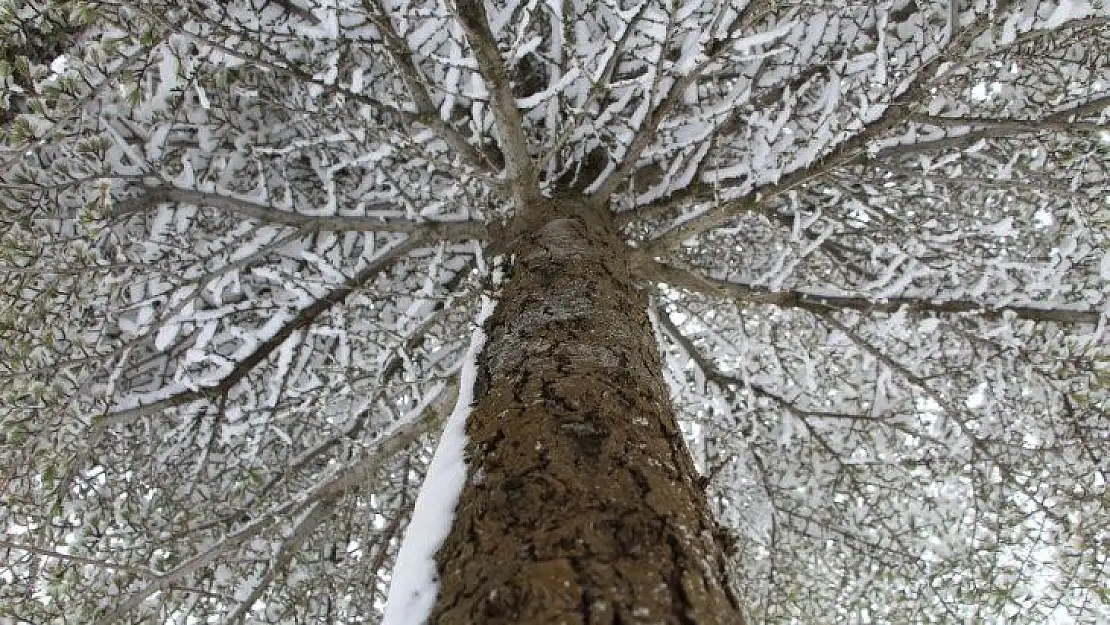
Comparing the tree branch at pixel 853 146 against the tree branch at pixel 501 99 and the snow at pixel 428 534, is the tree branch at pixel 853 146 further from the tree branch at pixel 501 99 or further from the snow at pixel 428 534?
the snow at pixel 428 534

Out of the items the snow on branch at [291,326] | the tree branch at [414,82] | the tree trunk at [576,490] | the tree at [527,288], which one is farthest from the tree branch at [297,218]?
the tree trunk at [576,490]

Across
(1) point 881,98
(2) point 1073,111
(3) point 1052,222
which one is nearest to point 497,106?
(1) point 881,98

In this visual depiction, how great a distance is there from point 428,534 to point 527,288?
3.21ft

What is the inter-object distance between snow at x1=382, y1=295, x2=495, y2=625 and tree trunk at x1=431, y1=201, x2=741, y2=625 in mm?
25

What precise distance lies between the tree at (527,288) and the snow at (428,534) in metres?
→ 0.01

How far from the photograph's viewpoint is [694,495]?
1241 mm

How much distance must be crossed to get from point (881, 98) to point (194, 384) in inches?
113

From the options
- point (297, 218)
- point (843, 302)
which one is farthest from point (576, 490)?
point (297, 218)

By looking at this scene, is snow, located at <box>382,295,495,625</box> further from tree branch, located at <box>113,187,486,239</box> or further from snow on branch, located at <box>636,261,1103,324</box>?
tree branch, located at <box>113,187,486,239</box>

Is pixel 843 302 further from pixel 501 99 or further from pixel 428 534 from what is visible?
pixel 428 534

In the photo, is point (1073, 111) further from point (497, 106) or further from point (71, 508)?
point (71, 508)

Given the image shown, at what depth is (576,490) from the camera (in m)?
1.08

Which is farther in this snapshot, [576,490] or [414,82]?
[414,82]

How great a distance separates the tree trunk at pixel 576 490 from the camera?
0.88 meters
